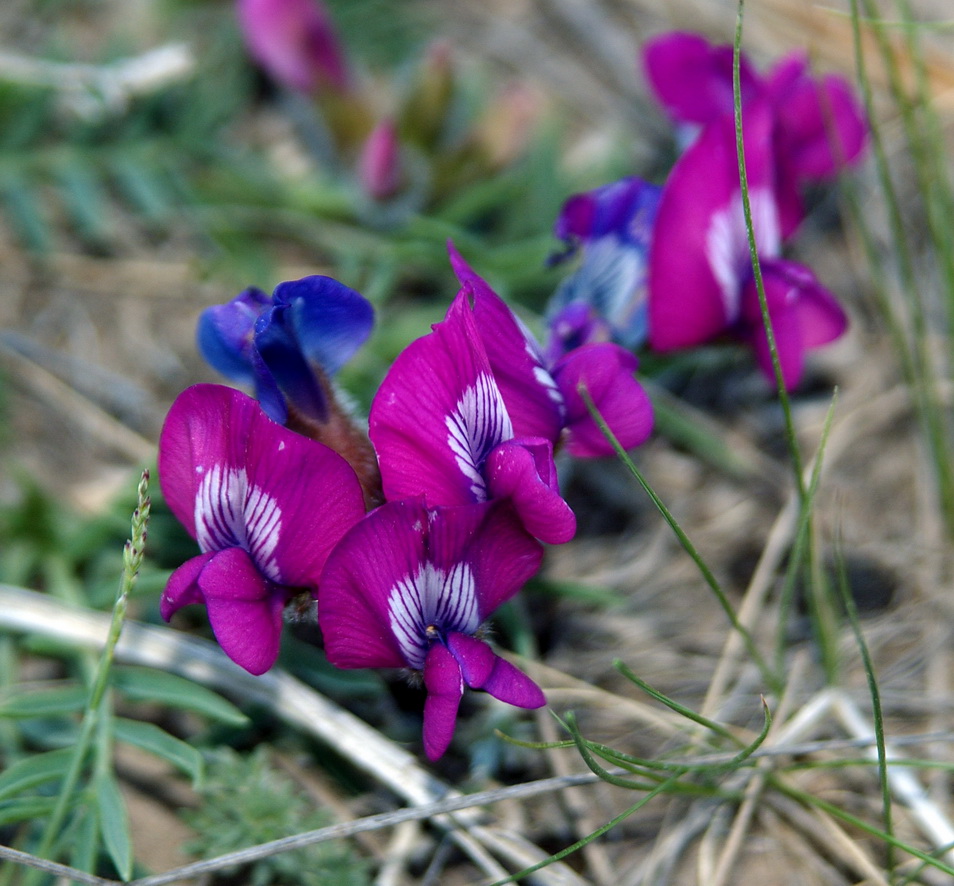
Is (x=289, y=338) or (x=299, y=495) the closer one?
(x=299, y=495)

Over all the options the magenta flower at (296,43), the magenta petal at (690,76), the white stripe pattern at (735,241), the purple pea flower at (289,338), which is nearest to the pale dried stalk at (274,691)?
the purple pea flower at (289,338)

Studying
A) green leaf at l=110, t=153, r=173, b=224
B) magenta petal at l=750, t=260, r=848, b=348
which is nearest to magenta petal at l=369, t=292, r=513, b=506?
magenta petal at l=750, t=260, r=848, b=348

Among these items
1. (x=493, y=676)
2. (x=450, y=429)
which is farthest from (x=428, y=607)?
(x=450, y=429)

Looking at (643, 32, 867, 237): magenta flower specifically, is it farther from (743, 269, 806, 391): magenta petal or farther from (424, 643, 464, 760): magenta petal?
(424, 643, 464, 760): magenta petal

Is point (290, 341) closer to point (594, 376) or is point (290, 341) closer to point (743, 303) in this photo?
point (594, 376)

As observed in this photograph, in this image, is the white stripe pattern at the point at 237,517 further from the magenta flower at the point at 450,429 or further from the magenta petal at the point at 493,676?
the magenta petal at the point at 493,676

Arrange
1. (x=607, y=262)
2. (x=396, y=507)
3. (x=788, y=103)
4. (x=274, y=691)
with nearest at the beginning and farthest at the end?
(x=396, y=507), (x=274, y=691), (x=607, y=262), (x=788, y=103)

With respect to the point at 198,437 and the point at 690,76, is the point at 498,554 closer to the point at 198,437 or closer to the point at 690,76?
the point at 198,437

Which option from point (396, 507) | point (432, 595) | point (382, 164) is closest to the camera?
point (396, 507)
